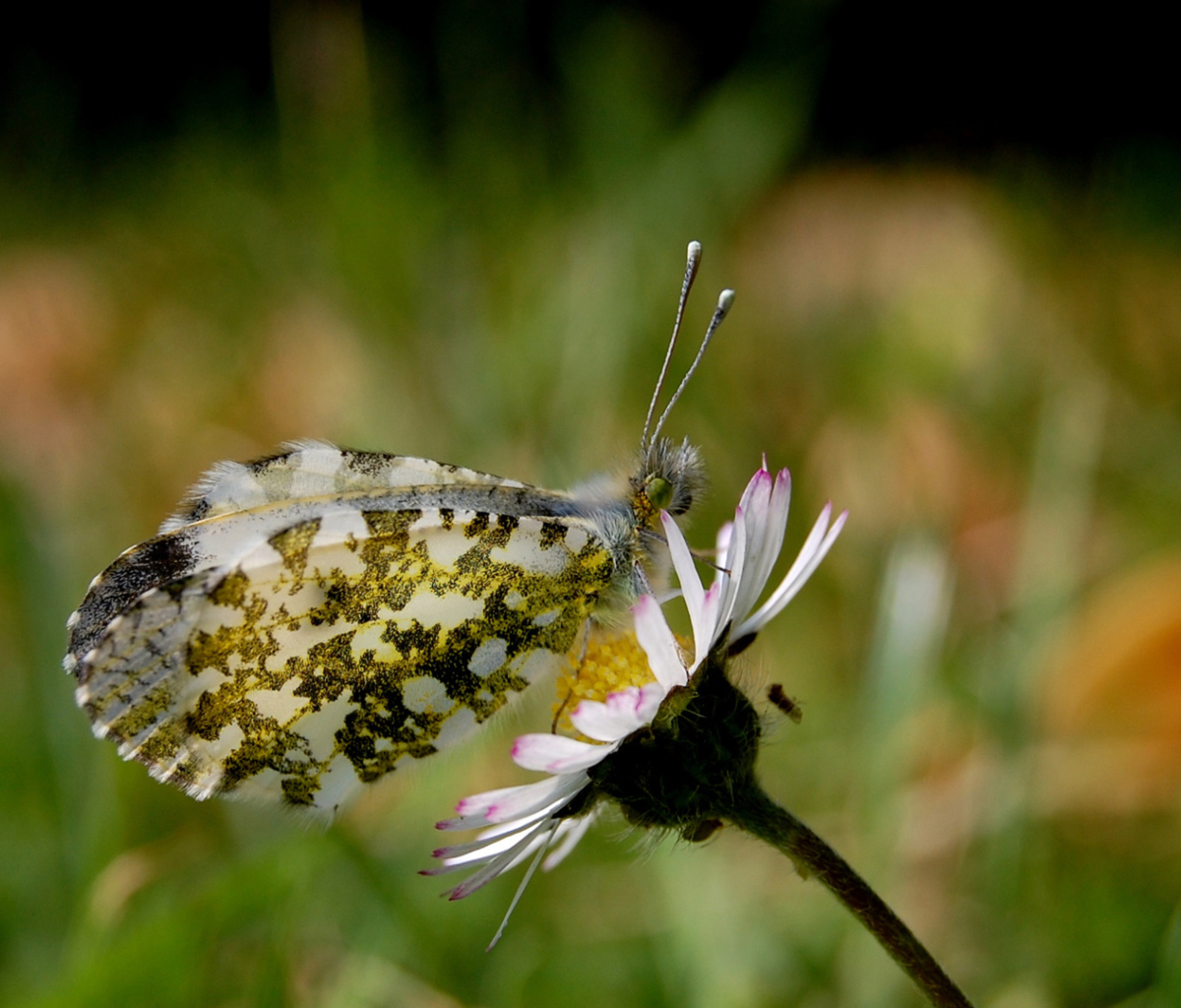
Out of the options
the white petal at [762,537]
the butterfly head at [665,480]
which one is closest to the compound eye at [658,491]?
the butterfly head at [665,480]

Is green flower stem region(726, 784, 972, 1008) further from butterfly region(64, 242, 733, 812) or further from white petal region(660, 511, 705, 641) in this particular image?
butterfly region(64, 242, 733, 812)

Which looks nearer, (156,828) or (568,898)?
(568,898)

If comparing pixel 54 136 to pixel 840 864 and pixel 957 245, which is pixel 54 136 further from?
pixel 840 864

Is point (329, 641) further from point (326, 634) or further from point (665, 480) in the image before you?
point (665, 480)

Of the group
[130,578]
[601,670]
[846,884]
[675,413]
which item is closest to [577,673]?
[601,670]

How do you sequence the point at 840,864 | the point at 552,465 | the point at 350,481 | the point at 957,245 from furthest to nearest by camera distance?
the point at 957,245 < the point at 552,465 < the point at 350,481 < the point at 840,864

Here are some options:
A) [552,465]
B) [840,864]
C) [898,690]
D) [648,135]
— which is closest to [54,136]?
[648,135]

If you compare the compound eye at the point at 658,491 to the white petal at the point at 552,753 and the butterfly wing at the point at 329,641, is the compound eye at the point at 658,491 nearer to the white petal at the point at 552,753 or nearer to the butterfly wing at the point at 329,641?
the butterfly wing at the point at 329,641
